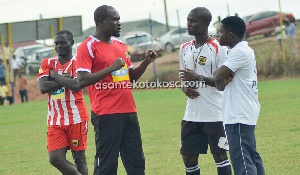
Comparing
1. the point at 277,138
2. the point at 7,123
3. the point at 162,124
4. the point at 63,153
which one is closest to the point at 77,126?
the point at 63,153

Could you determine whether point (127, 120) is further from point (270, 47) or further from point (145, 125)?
point (270, 47)

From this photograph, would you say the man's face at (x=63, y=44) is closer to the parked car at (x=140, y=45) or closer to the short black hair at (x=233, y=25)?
the short black hair at (x=233, y=25)

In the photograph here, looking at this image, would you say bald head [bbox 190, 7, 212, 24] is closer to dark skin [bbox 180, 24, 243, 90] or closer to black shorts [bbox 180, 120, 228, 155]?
dark skin [bbox 180, 24, 243, 90]

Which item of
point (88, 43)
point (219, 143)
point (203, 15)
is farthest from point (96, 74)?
point (219, 143)

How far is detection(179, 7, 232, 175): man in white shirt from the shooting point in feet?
31.3

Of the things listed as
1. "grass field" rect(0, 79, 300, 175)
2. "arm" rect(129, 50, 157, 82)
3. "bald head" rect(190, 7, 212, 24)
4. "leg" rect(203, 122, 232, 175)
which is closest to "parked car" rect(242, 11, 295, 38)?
"grass field" rect(0, 79, 300, 175)

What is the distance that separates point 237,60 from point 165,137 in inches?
324

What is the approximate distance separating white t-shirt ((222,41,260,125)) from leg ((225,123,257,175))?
0.08 meters

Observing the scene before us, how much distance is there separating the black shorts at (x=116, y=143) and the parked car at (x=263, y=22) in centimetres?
2788

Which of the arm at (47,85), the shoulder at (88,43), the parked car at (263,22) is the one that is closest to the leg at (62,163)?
the arm at (47,85)

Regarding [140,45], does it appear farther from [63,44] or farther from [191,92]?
[191,92]

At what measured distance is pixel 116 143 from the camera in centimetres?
841

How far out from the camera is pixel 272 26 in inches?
1431

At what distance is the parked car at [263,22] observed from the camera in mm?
35875
